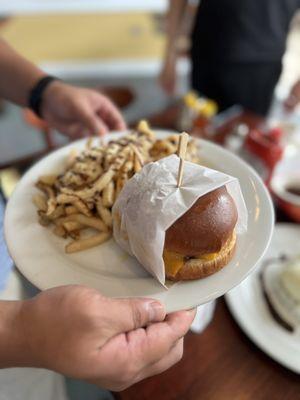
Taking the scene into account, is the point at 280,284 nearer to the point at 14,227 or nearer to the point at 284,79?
the point at 14,227

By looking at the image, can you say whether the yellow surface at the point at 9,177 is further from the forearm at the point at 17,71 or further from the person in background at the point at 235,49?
the person in background at the point at 235,49

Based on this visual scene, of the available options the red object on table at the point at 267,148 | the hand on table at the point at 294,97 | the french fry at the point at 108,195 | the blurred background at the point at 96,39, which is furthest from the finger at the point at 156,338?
the blurred background at the point at 96,39

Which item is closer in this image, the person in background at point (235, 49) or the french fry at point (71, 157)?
the french fry at point (71, 157)

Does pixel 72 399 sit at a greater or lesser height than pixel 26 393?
lesser

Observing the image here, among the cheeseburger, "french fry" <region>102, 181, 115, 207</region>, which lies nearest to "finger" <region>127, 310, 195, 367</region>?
the cheeseburger

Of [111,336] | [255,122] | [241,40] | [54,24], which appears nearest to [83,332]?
[111,336]

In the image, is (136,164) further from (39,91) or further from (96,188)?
(39,91)

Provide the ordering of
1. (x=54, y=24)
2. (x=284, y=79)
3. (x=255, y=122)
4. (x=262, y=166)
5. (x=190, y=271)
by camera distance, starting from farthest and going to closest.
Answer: (x=54, y=24)
(x=284, y=79)
(x=255, y=122)
(x=262, y=166)
(x=190, y=271)
